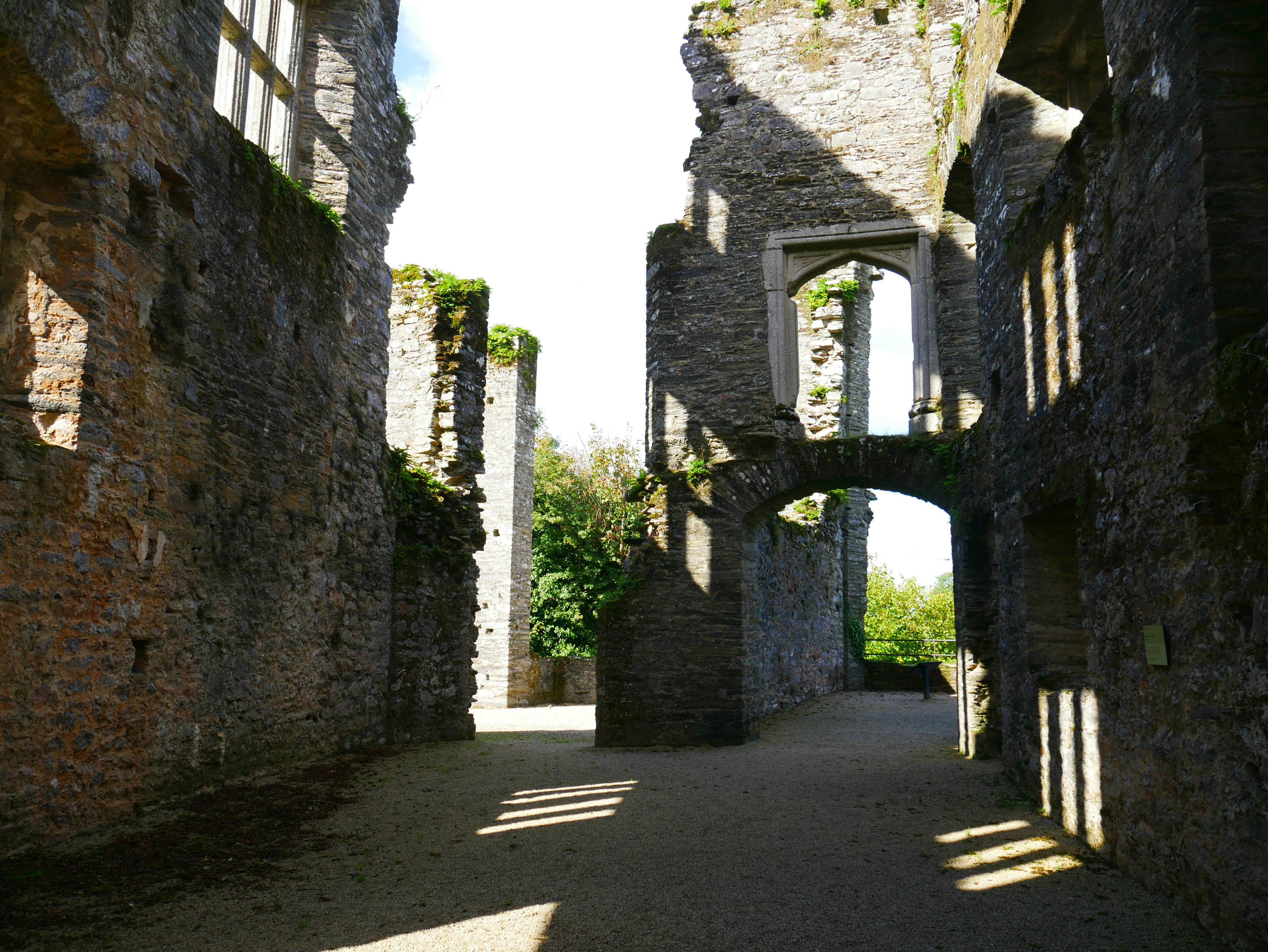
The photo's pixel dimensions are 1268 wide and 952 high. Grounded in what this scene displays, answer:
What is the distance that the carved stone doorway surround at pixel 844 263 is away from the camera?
10.8m

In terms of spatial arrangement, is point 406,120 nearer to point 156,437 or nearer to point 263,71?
point 263,71

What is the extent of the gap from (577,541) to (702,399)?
35.9 feet

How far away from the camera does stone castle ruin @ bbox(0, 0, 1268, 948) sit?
374 cm

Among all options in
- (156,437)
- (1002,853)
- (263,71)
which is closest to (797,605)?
(1002,853)

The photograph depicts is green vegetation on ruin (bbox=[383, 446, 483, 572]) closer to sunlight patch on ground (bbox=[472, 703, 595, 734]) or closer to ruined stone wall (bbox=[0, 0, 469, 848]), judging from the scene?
ruined stone wall (bbox=[0, 0, 469, 848])

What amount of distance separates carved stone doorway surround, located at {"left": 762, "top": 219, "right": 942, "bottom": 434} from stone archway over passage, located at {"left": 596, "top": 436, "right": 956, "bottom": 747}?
3.13 feet

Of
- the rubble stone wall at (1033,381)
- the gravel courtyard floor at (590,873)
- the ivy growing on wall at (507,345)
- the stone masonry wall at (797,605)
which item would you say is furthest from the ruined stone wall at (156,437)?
the ivy growing on wall at (507,345)

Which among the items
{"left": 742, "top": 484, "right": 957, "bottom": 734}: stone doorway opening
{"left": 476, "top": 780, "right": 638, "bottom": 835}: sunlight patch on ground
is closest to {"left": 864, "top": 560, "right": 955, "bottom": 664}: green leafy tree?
{"left": 742, "top": 484, "right": 957, "bottom": 734}: stone doorway opening

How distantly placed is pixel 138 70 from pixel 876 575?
29.6 m

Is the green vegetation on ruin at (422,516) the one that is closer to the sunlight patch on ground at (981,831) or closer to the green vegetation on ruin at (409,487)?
the green vegetation on ruin at (409,487)

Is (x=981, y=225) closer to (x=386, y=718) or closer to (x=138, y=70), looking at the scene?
(x=138, y=70)

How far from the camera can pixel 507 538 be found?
60.0ft

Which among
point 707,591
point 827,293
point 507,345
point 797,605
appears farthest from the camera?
point 507,345

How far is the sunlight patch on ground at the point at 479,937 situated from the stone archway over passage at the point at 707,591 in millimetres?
6186
